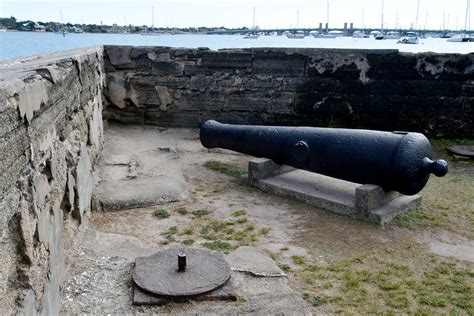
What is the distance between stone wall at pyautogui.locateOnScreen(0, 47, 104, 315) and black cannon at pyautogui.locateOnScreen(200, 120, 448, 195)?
2100 mm

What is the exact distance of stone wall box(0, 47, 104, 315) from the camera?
1.87 m

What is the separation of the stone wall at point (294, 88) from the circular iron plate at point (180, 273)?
180 inches

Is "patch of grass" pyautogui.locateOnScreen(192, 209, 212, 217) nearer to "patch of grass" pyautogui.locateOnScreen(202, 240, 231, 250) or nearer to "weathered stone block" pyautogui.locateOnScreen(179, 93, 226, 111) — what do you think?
"patch of grass" pyautogui.locateOnScreen(202, 240, 231, 250)

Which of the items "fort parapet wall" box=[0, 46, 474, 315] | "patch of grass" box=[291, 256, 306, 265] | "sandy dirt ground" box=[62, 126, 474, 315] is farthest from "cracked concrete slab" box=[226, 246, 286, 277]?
"fort parapet wall" box=[0, 46, 474, 315]

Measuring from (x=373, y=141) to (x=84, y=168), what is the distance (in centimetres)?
240

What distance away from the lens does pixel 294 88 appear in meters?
7.71

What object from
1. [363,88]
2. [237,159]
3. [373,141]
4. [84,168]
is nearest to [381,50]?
[363,88]

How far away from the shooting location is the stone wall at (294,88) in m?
7.30

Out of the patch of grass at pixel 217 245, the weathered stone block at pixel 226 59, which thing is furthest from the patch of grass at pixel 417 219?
the weathered stone block at pixel 226 59

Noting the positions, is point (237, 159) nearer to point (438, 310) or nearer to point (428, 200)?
point (428, 200)

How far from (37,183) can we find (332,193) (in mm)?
3127

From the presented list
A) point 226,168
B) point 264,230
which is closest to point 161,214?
point 264,230

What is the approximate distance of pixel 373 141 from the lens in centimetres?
454

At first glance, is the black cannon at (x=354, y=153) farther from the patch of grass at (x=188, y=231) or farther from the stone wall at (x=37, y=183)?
the stone wall at (x=37, y=183)
